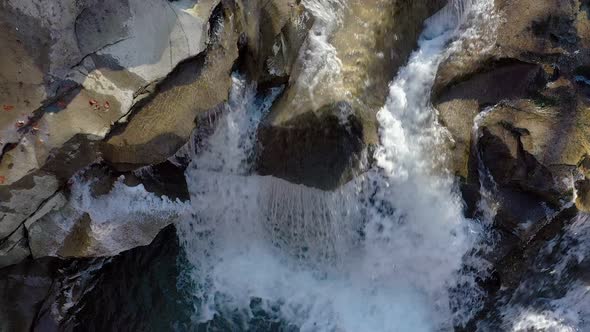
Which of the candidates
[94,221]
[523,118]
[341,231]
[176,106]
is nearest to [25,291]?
[94,221]

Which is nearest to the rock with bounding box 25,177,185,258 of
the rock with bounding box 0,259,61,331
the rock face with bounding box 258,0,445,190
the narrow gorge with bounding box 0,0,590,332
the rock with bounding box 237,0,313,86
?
the narrow gorge with bounding box 0,0,590,332

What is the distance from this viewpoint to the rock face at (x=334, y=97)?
3895 mm

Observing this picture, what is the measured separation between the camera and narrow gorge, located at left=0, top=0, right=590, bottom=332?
144 inches

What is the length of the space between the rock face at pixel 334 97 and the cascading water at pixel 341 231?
191 millimetres

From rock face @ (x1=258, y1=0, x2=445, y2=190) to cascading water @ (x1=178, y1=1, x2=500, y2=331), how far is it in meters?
0.19

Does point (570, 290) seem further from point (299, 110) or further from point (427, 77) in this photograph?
point (299, 110)

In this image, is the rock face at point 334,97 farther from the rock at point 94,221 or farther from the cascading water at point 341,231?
the rock at point 94,221

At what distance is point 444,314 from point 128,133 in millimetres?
3259

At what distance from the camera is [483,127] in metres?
4.18

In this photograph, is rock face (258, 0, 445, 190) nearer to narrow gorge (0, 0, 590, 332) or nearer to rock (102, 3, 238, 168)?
narrow gorge (0, 0, 590, 332)

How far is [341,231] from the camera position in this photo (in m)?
4.62

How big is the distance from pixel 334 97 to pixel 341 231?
135cm

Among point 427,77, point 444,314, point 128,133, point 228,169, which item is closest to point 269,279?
point 228,169

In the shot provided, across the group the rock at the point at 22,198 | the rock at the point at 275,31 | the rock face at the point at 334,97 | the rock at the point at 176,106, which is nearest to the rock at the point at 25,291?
the rock at the point at 22,198
